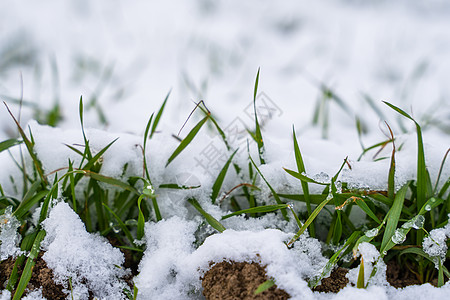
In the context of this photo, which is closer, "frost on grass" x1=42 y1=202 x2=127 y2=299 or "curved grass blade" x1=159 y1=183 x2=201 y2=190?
"frost on grass" x1=42 y1=202 x2=127 y2=299

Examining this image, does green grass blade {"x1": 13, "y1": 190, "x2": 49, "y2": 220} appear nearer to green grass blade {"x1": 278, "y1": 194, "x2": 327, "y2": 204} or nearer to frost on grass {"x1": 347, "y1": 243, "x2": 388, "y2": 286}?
green grass blade {"x1": 278, "y1": 194, "x2": 327, "y2": 204}

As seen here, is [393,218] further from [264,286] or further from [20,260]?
[20,260]

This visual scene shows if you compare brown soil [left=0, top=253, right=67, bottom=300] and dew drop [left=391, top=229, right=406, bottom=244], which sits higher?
brown soil [left=0, top=253, right=67, bottom=300]

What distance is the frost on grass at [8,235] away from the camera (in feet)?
2.69

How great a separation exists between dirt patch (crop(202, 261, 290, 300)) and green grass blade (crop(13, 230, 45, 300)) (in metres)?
0.34

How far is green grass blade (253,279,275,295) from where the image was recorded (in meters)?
0.66

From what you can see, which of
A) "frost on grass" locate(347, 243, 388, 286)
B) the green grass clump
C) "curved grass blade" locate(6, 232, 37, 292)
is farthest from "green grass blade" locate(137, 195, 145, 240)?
"frost on grass" locate(347, 243, 388, 286)

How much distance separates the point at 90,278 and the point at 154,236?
6.0 inches

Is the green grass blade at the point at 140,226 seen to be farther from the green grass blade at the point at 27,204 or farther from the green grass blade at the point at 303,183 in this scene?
the green grass blade at the point at 303,183

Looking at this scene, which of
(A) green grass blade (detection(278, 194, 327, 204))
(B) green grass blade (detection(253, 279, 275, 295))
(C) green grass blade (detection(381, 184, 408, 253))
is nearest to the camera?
(B) green grass blade (detection(253, 279, 275, 295))

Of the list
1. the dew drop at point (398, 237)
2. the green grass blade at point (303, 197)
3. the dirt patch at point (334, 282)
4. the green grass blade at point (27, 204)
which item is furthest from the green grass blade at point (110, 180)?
the dew drop at point (398, 237)

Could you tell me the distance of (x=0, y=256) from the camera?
32.1 inches

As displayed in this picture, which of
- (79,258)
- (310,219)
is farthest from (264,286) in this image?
(79,258)

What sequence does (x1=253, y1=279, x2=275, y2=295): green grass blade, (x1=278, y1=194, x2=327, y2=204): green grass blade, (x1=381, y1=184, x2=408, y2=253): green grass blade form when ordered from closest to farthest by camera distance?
(x1=253, y1=279, x2=275, y2=295): green grass blade, (x1=381, y1=184, x2=408, y2=253): green grass blade, (x1=278, y1=194, x2=327, y2=204): green grass blade
